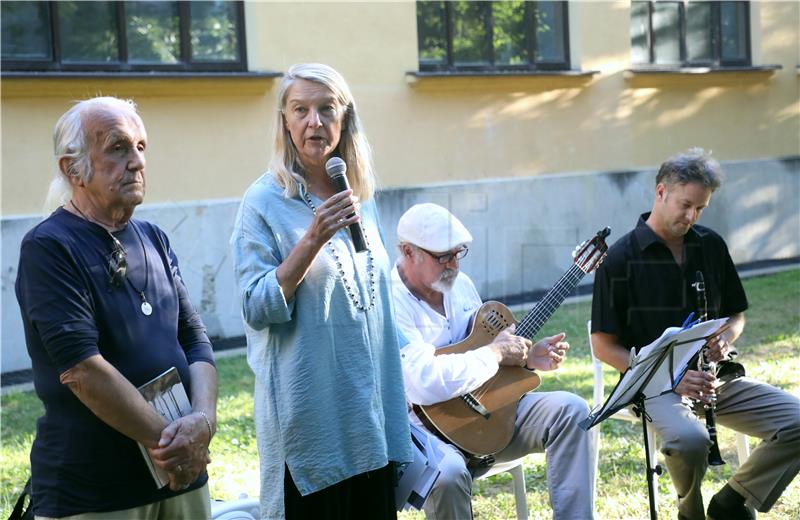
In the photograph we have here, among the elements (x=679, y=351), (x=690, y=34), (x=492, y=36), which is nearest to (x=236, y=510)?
(x=679, y=351)

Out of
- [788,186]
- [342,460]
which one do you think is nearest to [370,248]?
[342,460]

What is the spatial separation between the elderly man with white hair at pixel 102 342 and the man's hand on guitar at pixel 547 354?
1.69m

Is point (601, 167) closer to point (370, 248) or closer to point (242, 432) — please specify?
point (242, 432)

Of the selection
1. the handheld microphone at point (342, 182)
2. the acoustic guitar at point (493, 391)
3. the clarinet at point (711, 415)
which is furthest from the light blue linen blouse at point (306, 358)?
the clarinet at point (711, 415)

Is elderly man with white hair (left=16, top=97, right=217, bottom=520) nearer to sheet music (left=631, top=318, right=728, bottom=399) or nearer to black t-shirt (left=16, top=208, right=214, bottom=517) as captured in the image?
black t-shirt (left=16, top=208, right=214, bottom=517)

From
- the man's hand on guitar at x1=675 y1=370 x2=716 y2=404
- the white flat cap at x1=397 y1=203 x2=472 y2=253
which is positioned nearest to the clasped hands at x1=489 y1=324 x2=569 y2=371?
the white flat cap at x1=397 y1=203 x2=472 y2=253

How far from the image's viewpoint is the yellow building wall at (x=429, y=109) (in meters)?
9.02

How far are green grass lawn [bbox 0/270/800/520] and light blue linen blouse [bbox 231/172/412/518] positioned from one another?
1756 mm

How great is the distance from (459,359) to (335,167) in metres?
1.17

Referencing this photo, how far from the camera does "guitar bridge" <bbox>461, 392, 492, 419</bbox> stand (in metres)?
4.33

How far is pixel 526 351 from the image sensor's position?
4414mm

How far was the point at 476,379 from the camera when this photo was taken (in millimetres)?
4195

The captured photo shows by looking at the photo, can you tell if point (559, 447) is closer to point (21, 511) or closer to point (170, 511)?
point (170, 511)

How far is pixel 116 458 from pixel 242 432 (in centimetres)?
363
